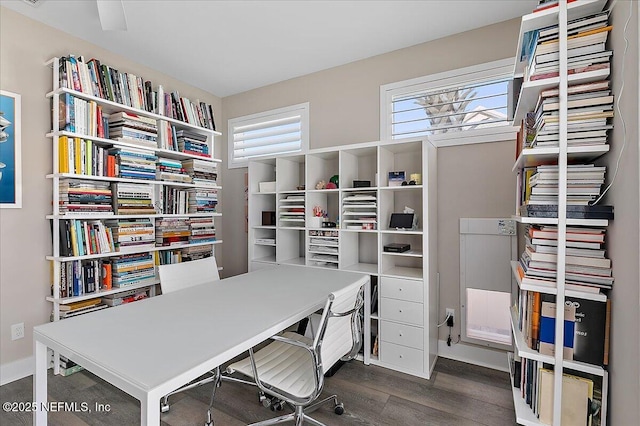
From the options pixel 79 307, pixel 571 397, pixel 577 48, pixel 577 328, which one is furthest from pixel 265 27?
pixel 571 397

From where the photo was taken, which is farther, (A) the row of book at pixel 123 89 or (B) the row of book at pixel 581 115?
(A) the row of book at pixel 123 89

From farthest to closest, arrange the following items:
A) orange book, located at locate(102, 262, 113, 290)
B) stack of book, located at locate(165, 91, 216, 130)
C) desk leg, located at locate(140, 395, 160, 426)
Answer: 1. stack of book, located at locate(165, 91, 216, 130)
2. orange book, located at locate(102, 262, 113, 290)
3. desk leg, located at locate(140, 395, 160, 426)

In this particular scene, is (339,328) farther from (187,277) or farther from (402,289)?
(187,277)

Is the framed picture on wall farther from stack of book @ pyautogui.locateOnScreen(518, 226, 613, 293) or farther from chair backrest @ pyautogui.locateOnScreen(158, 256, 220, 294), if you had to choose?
stack of book @ pyautogui.locateOnScreen(518, 226, 613, 293)

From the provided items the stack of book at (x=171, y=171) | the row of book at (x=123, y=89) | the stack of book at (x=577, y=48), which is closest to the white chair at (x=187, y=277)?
the stack of book at (x=171, y=171)

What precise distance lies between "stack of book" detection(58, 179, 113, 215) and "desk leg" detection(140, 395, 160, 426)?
207 centimetres

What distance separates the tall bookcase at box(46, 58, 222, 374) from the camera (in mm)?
2338

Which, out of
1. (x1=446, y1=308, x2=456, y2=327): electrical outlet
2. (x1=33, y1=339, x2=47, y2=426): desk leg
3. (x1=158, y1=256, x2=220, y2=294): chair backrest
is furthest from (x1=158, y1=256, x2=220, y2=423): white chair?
(x1=446, y1=308, x2=456, y2=327): electrical outlet

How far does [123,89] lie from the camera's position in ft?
8.74

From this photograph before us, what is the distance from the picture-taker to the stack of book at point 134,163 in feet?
8.58

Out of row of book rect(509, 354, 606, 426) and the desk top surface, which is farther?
row of book rect(509, 354, 606, 426)

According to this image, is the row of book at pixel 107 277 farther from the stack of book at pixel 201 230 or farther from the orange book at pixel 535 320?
the orange book at pixel 535 320

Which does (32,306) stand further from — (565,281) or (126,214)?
(565,281)

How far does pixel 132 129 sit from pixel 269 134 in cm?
137
